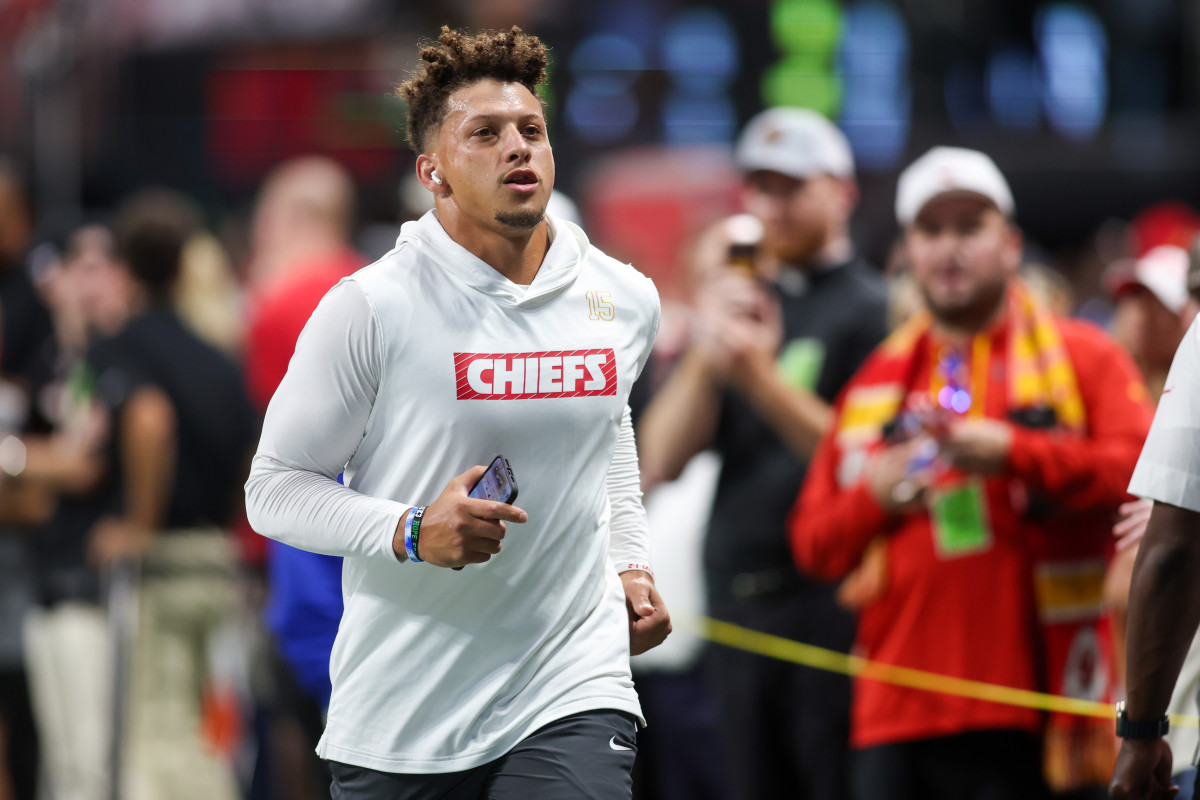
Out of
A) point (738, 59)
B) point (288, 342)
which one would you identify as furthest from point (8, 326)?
point (738, 59)

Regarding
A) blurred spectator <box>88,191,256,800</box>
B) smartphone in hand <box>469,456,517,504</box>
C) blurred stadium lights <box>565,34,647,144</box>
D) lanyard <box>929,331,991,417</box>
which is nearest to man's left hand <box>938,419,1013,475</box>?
lanyard <box>929,331,991,417</box>

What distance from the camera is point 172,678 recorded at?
7.29 m

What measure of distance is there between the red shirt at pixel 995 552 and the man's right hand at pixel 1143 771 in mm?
1034

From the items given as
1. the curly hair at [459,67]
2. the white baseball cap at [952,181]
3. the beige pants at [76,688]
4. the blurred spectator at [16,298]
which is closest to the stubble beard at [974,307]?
the white baseball cap at [952,181]

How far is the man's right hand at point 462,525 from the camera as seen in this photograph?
9.95 feet

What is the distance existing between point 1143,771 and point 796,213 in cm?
291

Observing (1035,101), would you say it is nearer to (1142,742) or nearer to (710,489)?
(710,489)

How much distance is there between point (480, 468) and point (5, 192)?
499 centimetres

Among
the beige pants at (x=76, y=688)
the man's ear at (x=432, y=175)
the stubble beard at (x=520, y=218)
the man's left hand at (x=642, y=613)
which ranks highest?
the man's ear at (x=432, y=175)

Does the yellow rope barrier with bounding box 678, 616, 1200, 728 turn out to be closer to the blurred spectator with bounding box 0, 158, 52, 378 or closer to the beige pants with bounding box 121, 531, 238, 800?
the beige pants with bounding box 121, 531, 238, 800

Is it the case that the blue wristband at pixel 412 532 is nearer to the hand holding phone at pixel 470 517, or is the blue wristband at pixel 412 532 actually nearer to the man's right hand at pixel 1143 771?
the hand holding phone at pixel 470 517

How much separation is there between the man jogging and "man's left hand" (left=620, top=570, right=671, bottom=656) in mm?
123

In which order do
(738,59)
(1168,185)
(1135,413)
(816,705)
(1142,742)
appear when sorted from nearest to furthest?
(1142,742) < (1135,413) < (816,705) < (738,59) < (1168,185)

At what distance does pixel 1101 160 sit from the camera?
18.7 meters
